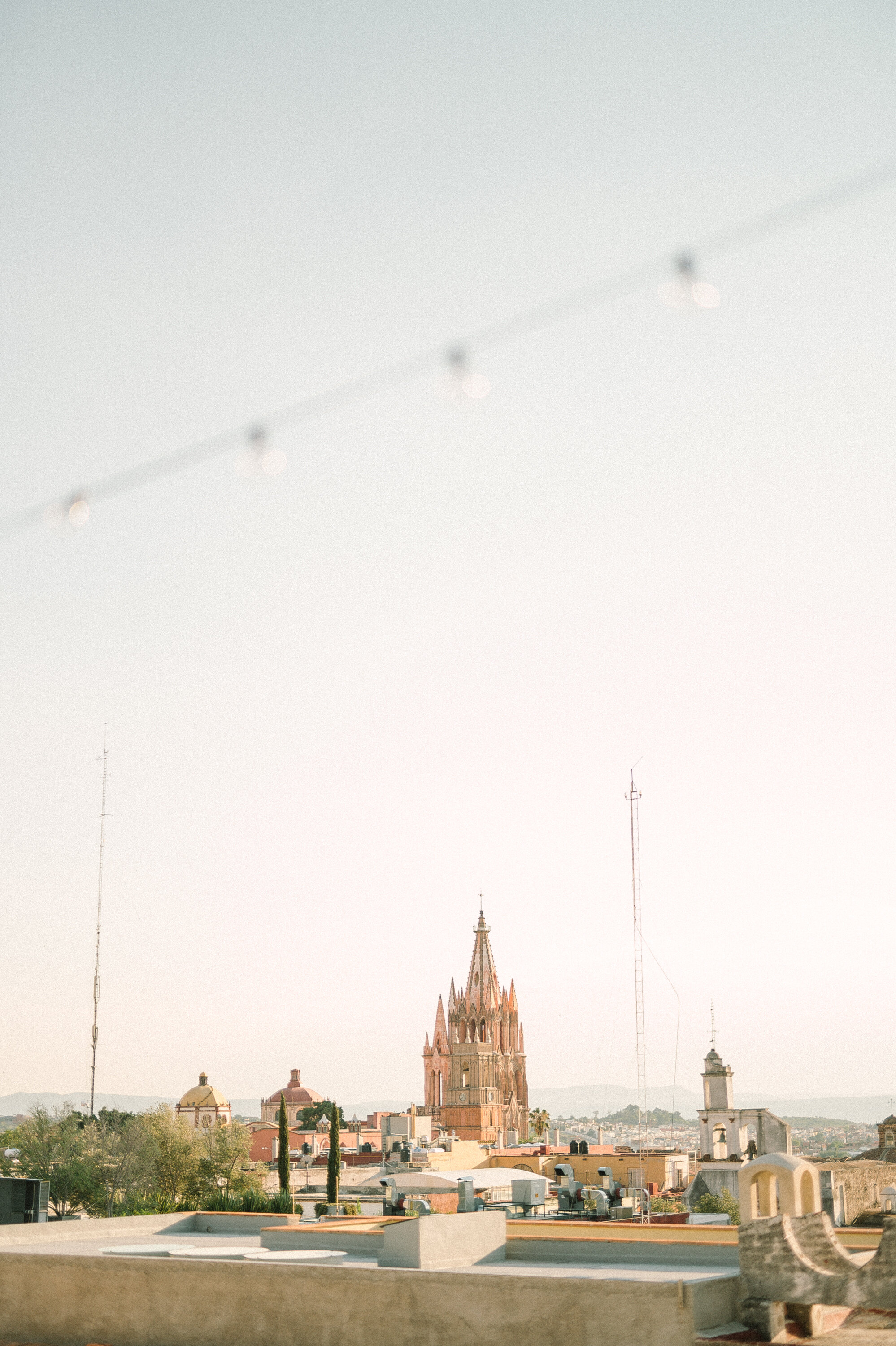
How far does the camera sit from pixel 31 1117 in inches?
1975

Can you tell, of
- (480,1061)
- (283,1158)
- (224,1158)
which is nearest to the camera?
(283,1158)

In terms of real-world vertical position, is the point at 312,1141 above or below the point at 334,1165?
below

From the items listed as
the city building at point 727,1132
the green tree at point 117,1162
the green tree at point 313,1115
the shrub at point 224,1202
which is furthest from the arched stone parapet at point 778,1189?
the green tree at point 313,1115

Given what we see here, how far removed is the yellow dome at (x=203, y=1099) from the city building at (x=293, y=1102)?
110 feet

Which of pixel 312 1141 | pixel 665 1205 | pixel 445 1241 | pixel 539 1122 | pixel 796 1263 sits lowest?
pixel 539 1122

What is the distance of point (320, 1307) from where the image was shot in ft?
35.5

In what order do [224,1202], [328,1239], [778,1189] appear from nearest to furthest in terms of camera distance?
[778,1189], [328,1239], [224,1202]

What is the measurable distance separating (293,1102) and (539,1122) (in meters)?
23.9

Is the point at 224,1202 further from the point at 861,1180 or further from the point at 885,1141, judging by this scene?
the point at 885,1141

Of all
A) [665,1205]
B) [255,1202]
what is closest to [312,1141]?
[665,1205]

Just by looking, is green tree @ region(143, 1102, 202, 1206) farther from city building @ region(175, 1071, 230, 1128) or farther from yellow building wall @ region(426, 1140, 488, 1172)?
city building @ region(175, 1071, 230, 1128)

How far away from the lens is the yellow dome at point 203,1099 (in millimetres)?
86000

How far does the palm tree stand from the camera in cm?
11600

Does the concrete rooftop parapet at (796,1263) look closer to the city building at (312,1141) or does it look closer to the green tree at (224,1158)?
the green tree at (224,1158)
